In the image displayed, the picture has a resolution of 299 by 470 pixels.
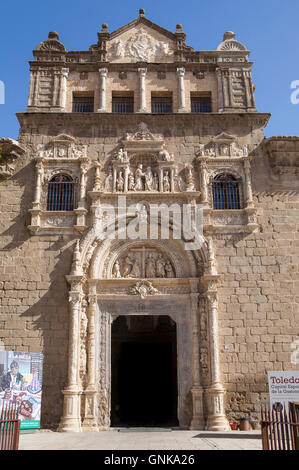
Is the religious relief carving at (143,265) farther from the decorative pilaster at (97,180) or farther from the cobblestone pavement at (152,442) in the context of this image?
the cobblestone pavement at (152,442)

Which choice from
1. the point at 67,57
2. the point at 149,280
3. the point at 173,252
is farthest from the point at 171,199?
the point at 67,57

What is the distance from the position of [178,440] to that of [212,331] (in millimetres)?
4415

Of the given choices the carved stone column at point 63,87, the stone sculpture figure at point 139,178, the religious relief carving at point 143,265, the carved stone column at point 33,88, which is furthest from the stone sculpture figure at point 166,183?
the carved stone column at point 33,88

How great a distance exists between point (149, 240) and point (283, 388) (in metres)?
6.88

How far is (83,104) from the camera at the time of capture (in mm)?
18266

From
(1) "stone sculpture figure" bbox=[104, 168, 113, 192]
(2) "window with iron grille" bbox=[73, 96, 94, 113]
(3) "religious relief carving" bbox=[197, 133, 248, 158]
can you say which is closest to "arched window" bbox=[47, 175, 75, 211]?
(1) "stone sculpture figure" bbox=[104, 168, 113, 192]

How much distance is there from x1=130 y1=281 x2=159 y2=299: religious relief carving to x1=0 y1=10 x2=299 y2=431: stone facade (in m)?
0.04

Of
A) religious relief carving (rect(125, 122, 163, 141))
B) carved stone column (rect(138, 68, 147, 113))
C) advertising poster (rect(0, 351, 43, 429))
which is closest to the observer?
advertising poster (rect(0, 351, 43, 429))

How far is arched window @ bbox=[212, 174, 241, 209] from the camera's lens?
1652 cm

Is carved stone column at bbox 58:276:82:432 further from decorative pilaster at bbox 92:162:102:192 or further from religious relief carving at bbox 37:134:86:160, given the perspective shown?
religious relief carving at bbox 37:134:86:160

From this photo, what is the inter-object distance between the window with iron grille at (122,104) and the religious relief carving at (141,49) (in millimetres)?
1723

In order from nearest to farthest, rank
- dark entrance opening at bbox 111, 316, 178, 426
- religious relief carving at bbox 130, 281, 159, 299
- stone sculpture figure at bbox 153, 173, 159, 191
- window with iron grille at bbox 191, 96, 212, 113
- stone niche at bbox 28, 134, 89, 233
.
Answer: religious relief carving at bbox 130, 281, 159, 299 → stone niche at bbox 28, 134, 89, 233 → stone sculpture figure at bbox 153, 173, 159, 191 → window with iron grille at bbox 191, 96, 212, 113 → dark entrance opening at bbox 111, 316, 178, 426

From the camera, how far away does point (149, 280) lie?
15531mm

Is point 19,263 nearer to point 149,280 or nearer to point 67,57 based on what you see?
point 149,280
